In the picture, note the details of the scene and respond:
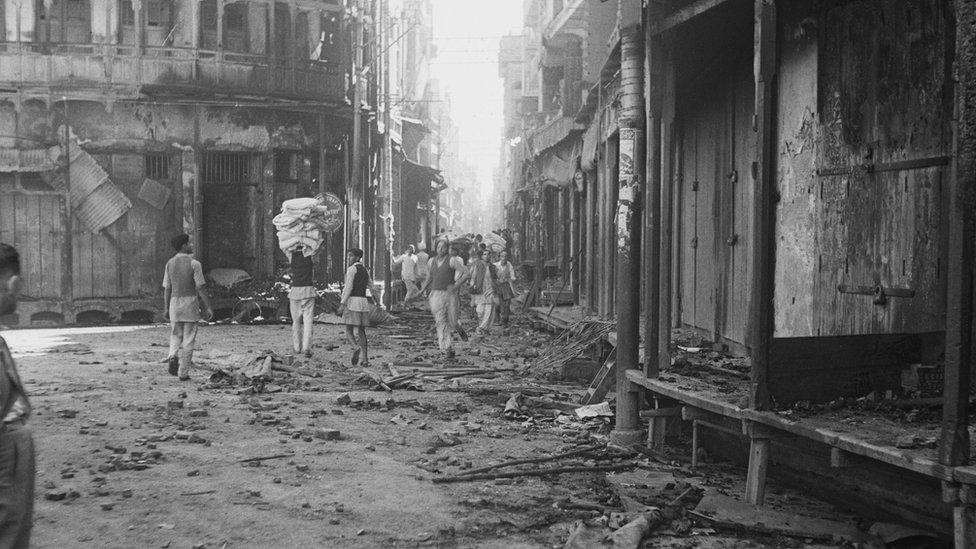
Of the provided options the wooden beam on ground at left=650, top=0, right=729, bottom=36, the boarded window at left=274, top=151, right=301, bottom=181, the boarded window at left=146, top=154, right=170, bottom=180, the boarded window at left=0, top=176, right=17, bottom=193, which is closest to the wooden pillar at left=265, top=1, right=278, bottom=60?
the boarded window at left=274, top=151, right=301, bottom=181

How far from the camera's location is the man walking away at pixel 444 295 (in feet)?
55.1

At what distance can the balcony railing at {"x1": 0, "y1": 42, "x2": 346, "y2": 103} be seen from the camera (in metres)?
22.8

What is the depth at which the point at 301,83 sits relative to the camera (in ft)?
81.6

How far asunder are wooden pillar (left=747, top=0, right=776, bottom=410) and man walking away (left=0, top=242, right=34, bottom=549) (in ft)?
15.8

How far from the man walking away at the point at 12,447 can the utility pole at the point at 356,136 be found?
2096 centimetres

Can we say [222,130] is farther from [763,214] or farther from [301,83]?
[763,214]

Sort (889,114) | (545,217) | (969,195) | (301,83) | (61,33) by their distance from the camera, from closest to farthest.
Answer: (969,195) < (889,114) < (61,33) < (301,83) < (545,217)

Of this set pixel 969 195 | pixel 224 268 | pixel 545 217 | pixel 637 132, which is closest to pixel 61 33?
pixel 224 268

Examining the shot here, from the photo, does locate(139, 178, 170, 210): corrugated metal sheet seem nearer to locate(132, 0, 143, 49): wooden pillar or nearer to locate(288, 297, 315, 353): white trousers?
locate(132, 0, 143, 49): wooden pillar

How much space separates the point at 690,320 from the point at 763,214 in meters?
7.06

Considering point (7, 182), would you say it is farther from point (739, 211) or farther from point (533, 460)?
point (533, 460)

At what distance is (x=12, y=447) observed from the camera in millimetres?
4582

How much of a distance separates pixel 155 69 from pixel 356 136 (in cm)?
517

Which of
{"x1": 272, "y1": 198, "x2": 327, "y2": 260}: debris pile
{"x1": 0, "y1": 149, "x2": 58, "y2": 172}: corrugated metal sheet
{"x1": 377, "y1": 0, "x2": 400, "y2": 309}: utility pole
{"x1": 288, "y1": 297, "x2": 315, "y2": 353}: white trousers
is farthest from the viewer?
{"x1": 377, "y1": 0, "x2": 400, "y2": 309}: utility pole
